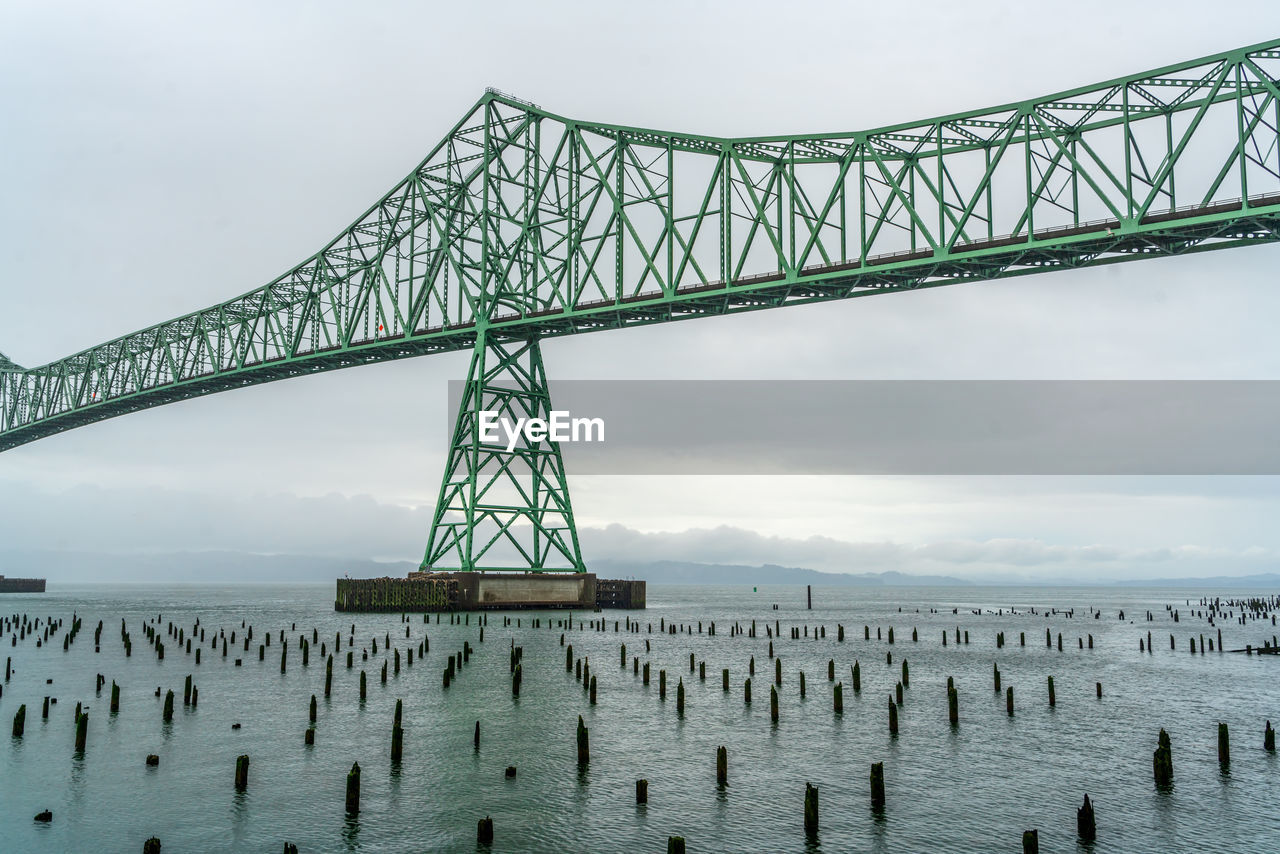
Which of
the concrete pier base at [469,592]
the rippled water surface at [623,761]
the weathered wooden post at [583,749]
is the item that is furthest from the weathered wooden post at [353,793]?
the concrete pier base at [469,592]

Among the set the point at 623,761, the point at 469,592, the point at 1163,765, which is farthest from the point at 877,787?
the point at 469,592

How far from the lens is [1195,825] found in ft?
67.6

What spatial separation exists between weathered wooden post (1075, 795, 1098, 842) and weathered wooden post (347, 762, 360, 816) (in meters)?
14.4

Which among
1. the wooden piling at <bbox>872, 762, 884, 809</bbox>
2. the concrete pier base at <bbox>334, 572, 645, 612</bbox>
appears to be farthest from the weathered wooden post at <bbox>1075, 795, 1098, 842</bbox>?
the concrete pier base at <bbox>334, 572, 645, 612</bbox>

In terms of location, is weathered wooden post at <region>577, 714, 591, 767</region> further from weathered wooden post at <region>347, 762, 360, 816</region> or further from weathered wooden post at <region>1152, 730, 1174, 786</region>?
weathered wooden post at <region>1152, 730, 1174, 786</region>

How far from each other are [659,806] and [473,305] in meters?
60.2

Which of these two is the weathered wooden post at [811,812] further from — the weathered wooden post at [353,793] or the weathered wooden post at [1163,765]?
the weathered wooden post at [1163,765]

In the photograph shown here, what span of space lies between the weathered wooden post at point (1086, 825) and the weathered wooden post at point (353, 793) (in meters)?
14.4

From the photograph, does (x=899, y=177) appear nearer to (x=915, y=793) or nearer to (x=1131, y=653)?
(x=1131, y=653)

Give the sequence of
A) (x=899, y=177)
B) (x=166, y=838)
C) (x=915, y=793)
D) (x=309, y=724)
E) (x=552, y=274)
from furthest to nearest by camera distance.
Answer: (x=552, y=274), (x=899, y=177), (x=309, y=724), (x=915, y=793), (x=166, y=838)

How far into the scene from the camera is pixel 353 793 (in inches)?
813

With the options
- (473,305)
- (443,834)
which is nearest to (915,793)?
(443,834)

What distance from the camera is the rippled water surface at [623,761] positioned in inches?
768

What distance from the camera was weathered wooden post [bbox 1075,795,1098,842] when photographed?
19422mm
